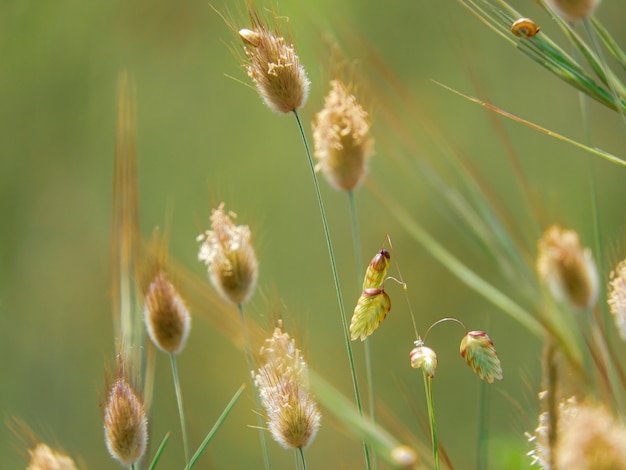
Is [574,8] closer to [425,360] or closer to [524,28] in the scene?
[524,28]

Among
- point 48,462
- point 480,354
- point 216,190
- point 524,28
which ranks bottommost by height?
point 48,462

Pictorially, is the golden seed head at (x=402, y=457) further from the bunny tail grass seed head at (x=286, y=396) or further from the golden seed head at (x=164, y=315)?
the golden seed head at (x=164, y=315)

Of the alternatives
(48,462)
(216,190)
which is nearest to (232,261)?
(48,462)

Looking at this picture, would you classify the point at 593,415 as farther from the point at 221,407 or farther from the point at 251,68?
the point at 221,407

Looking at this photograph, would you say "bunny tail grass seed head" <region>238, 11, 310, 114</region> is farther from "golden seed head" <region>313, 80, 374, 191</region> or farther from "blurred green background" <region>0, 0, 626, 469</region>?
"blurred green background" <region>0, 0, 626, 469</region>

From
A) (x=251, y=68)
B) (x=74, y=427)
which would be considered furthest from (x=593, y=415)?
(x=74, y=427)

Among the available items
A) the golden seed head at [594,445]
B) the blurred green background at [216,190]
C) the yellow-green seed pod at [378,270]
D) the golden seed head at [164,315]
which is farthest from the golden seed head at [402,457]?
the blurred green background at [216,190]
